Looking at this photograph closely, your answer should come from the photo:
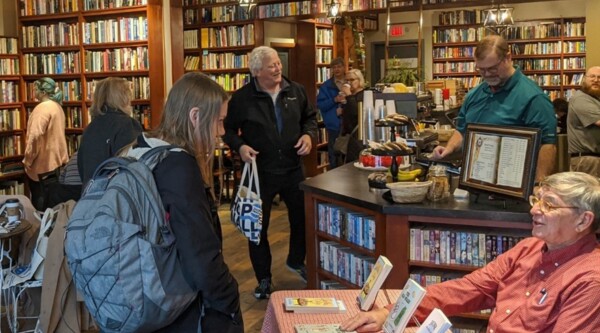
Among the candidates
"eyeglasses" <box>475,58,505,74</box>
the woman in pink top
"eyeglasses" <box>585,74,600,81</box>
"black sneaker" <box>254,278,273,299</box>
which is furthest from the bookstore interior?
"eyeglasses" <box>585,74,600,81</box>

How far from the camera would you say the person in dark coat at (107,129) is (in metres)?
4.54

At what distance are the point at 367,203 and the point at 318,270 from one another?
0.80 meters

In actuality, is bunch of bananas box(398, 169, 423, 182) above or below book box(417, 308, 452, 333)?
above

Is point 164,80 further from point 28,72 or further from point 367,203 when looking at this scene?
point 367,203

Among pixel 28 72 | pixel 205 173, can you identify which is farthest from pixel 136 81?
pixel 205 173

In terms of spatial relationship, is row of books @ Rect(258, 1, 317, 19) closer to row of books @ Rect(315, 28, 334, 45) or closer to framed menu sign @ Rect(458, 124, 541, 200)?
row of books @ Rect(315, 28, 334, 45)

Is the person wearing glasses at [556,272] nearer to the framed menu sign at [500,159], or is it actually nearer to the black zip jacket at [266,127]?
the framed menu sign at [500,159]

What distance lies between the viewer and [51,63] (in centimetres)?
862

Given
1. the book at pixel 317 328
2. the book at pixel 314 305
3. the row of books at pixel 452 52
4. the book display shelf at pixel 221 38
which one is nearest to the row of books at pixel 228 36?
the book display shelf at pixel 221 38

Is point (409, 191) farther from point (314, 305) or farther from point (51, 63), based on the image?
point (51, 63)

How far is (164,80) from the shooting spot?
8164 mm

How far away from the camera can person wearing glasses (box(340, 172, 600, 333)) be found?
196cm

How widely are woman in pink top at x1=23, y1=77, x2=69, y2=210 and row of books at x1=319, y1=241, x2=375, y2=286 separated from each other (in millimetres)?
4157

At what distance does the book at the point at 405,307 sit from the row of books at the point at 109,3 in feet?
21.5
